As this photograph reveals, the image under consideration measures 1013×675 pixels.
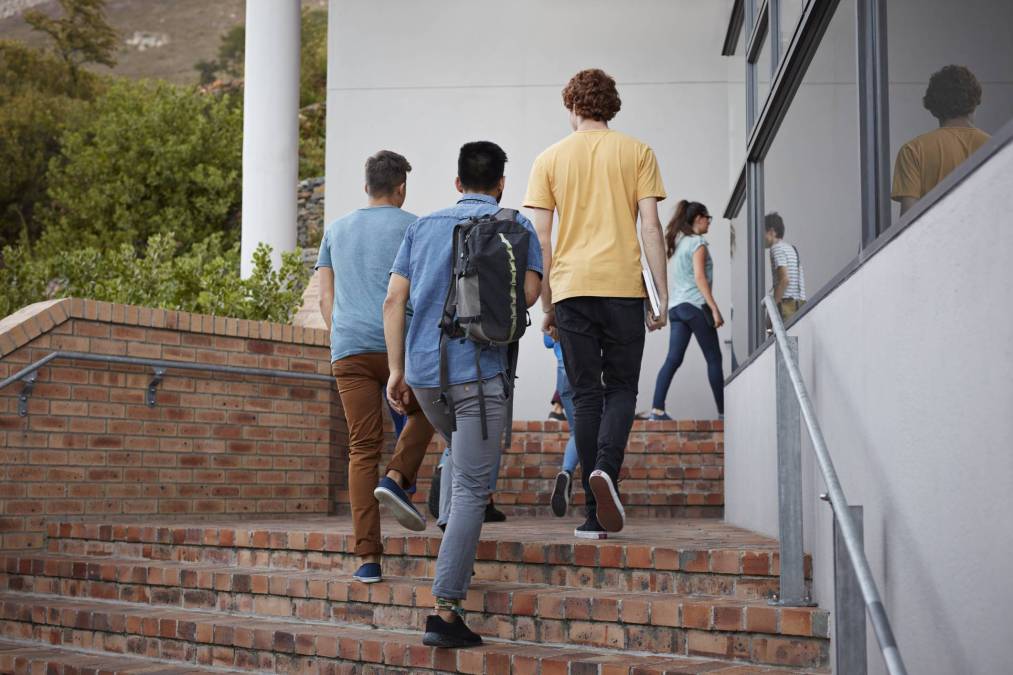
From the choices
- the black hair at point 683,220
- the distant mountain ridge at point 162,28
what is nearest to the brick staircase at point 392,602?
the black hair at point 683,220

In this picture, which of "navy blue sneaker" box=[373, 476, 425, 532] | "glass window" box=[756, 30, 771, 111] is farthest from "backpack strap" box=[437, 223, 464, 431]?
"glass window" box=[756, 30, 771, 111]

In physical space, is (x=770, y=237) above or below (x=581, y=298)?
above

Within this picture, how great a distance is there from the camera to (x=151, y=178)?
3203cm

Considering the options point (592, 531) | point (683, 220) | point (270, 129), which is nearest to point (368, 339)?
point (592, 531)

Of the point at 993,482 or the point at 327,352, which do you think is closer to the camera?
the point at 993,482

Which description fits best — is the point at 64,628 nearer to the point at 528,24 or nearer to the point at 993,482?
the point at 993,482

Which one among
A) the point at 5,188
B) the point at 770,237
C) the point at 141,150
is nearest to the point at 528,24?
the point at 770,237

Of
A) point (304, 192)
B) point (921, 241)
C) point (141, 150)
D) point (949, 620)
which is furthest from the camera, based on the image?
point (141, 150)

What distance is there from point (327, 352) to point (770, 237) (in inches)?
131

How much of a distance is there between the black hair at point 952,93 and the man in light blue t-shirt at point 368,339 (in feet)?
7.37

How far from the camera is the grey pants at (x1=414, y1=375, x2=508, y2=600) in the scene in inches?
141

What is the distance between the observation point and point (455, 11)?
415 inches

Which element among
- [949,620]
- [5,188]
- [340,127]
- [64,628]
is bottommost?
[64,628]

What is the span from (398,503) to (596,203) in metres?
1.46
